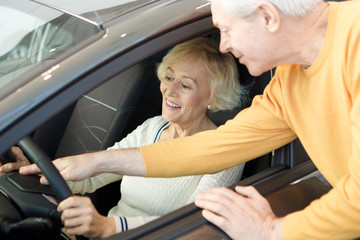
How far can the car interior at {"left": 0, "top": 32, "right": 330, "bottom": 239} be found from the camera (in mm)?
2266

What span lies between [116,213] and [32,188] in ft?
1.65

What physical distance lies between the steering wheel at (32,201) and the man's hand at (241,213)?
0.41 m

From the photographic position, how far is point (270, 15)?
1326mm

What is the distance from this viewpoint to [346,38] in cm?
136

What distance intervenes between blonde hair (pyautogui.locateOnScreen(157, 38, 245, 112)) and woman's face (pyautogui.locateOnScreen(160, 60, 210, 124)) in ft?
0.08

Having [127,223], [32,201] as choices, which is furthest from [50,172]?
[127,223]

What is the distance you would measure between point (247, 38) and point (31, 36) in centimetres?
61

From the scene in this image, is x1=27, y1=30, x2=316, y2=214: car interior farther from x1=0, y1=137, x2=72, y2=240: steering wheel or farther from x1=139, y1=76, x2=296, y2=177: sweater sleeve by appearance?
x1=0, y1=137, x2=72, y2=240: steering wheel

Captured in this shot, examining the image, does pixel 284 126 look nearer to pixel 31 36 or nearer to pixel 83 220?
pixel 83 220

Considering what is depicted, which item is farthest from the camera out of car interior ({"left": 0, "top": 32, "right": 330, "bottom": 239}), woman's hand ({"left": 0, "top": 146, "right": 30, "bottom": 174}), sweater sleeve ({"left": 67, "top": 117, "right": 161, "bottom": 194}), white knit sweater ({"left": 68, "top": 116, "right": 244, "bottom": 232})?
car interior ({"left": 0, "top": 32, "right": 330, "bottom": 239})

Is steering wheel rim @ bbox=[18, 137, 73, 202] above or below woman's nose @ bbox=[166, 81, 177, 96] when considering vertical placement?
above

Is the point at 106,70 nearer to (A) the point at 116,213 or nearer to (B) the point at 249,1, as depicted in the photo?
(B) the point at 249,1

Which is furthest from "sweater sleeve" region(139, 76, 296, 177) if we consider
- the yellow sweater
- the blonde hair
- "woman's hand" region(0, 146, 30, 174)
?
"woman's hand" region(0, 146, 30, 174)

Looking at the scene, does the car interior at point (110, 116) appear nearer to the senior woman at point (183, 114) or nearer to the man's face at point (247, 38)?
the senior woman at point (183, 114)
